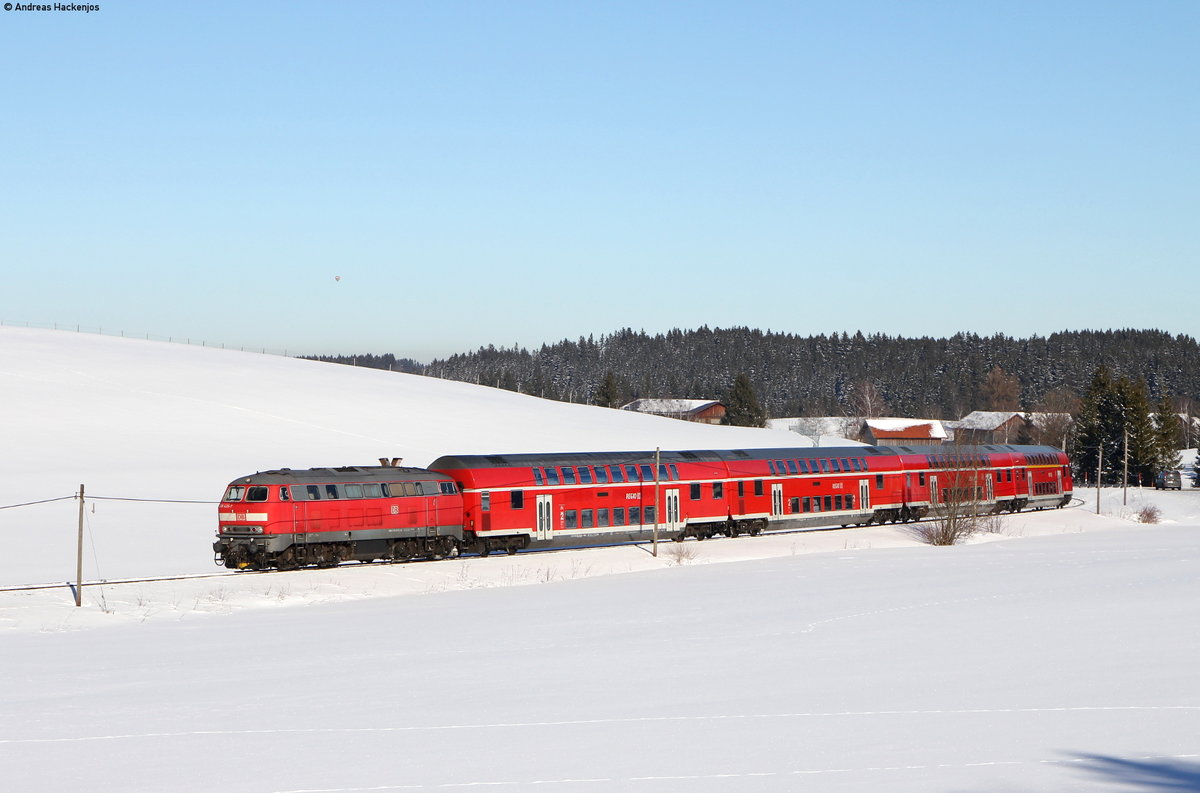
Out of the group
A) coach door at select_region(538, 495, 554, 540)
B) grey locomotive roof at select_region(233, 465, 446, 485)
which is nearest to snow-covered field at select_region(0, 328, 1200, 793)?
coach door at select_region(538, 495, 554, 540)

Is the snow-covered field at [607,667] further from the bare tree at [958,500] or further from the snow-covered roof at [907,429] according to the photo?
the snow-covered roof at [907,429]

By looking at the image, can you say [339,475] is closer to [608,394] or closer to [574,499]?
[574,499]

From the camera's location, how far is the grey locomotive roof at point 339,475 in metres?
39.7

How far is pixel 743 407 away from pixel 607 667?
508 feet

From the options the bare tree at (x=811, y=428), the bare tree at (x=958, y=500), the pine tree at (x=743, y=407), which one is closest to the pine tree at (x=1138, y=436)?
the bare tree at (x=811, y=428)

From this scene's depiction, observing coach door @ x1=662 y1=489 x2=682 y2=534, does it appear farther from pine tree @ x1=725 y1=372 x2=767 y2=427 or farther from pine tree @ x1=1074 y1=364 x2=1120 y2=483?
pine tree @ x1=725 y1=372 x2=767 y2=427

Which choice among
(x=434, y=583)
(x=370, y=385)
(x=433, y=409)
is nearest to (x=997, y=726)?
(x=434, y=583)

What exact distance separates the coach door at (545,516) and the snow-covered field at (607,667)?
1.30 metres

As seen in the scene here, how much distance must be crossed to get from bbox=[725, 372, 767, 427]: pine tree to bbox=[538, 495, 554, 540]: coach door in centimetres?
12899

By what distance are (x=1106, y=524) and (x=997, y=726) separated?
6320cm

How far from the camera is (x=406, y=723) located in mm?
17609

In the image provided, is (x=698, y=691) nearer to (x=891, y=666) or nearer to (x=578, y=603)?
(x=891, y=666)

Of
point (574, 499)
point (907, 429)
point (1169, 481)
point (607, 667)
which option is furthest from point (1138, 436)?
point (607, 667)

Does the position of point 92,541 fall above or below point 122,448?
below
